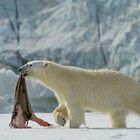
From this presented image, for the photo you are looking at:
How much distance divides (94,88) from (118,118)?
0.48 meters

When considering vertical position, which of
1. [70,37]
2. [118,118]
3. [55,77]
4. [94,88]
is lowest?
[118,118]

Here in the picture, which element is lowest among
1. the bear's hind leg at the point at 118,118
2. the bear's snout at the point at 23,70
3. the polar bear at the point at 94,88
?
the bear's hind leg at the point at 118,118

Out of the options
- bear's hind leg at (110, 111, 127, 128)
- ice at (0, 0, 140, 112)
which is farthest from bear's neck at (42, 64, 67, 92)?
ice at (0, 0, 140, 112)

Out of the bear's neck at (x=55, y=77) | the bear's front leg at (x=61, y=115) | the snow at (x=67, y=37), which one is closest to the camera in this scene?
the bear's neck at (x=55, y=77)

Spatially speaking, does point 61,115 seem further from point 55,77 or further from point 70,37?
point 70,37

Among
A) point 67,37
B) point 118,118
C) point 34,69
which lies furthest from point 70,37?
point 118,118

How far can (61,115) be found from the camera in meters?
5.62

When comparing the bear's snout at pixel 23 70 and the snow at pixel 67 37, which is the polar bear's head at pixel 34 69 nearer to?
the bear's snout at pixel 23 70

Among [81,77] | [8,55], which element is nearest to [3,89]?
[8,55]

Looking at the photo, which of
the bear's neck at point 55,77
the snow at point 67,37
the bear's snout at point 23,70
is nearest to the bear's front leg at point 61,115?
the bear's neck at point 55,77

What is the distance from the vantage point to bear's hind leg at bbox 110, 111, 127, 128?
5.50 m

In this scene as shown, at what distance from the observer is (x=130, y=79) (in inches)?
223

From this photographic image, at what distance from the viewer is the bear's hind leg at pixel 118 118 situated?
5496 mm

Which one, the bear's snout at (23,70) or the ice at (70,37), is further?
the ice at (70,37)
